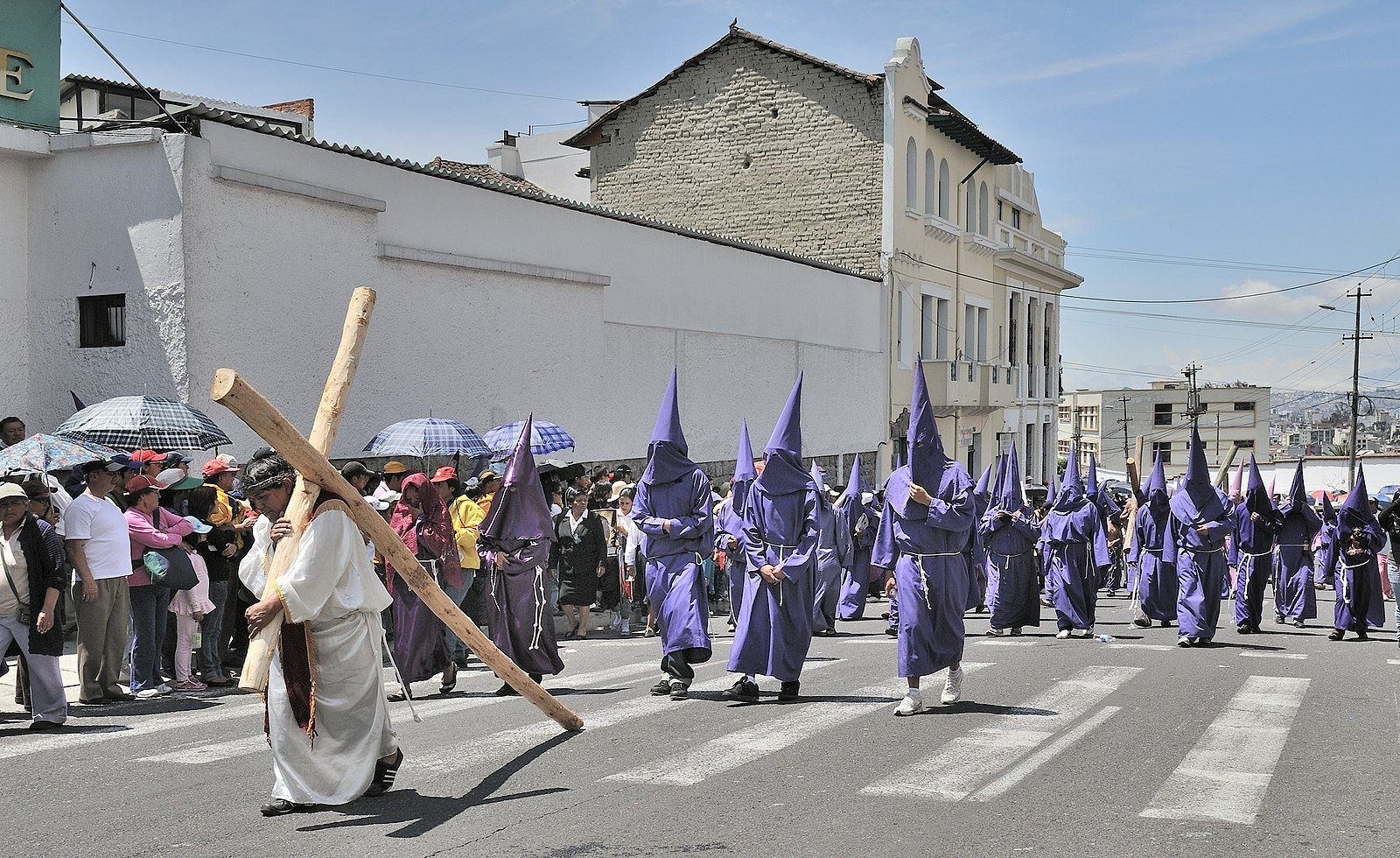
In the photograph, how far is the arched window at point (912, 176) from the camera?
A: 114 feet

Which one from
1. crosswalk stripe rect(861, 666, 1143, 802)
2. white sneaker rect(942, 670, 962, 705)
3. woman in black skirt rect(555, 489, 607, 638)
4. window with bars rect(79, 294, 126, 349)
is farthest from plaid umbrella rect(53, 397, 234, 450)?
crosswalk stripe rect(861, 666, 1143, 802)

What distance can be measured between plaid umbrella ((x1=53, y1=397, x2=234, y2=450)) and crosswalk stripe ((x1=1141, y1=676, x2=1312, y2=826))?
9269mm

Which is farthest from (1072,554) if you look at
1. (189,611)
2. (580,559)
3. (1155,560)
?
(189,611)

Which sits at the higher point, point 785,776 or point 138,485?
point 138,485

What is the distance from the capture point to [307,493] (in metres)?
6.74

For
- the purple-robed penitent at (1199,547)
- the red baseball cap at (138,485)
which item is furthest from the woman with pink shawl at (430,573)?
the purple-robed penitent at (1199,547)

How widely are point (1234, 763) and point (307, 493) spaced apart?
17.7 feet

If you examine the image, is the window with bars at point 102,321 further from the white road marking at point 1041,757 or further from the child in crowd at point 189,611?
the white road marking at point 1041,757

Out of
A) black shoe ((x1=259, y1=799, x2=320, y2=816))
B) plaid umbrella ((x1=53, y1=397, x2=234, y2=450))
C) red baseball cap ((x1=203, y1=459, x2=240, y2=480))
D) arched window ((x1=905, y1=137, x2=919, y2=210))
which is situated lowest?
black shoe ((x1=259, y1=799, x2=320, y2=816))

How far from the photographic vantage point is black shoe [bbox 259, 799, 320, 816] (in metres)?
6.63

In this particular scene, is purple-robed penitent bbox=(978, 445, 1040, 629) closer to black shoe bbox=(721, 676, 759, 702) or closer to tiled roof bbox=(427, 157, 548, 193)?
black shoe bbox=(721, 676, 759, 702)

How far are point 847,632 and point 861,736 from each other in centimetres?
824

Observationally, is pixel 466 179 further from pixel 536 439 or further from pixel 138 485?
pixel 138 485

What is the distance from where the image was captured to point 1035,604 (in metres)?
16.3
